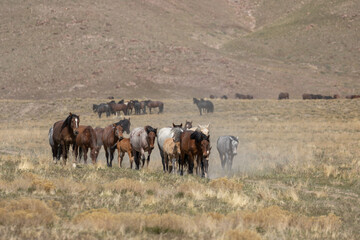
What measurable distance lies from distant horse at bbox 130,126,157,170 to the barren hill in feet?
194

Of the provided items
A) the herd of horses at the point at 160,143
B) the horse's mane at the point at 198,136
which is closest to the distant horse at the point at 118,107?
the herd of horses at the point at 160,143

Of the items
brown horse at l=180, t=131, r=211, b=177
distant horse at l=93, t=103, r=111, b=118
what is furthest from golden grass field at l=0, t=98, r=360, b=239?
distant horse at l=93, t=103, r=111, b=118

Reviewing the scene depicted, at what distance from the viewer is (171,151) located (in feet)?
65.6

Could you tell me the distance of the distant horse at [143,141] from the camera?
2045cm

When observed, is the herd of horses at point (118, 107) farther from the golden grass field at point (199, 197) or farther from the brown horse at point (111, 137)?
the brown horse at point (111, 137)

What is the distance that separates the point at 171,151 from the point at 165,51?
258ft

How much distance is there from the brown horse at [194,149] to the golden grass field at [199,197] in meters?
0.93

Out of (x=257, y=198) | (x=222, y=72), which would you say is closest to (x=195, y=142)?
(x=257, y=198)

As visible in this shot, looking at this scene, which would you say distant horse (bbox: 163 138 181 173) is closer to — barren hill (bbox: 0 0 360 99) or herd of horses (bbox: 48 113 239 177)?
herd of horses (bbox: 48 113 239 177)

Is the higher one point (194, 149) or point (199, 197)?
point (194, 149)

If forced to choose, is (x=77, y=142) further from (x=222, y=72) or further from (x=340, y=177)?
(x=222, y=72)

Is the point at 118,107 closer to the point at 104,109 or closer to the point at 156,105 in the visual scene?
the point at 104,109

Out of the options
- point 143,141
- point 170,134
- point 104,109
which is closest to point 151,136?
point 143,141

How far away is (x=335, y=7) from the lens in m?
125
